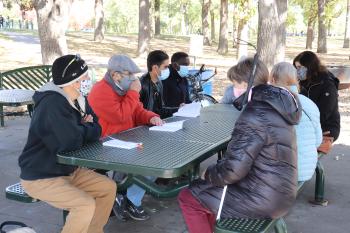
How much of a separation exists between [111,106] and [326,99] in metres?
2.13

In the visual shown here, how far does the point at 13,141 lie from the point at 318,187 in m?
4.35

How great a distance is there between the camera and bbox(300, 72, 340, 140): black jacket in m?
4.68

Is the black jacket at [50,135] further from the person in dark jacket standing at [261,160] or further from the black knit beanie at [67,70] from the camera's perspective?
the person in dark jacket standing at [261,160]

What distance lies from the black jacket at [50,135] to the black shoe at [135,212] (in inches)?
41.1

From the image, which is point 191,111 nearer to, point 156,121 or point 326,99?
point 156,121

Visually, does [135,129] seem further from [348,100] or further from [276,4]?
[348,100]

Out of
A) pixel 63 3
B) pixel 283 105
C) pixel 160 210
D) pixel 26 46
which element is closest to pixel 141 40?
pixel 26 46

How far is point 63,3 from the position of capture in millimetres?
10016

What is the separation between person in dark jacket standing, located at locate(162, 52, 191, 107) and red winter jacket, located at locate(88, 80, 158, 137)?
1628mm

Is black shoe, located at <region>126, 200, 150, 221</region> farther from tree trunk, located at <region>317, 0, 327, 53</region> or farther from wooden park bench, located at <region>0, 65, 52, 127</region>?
tree trunk, located at <region>317, 0, 327, 53</region>

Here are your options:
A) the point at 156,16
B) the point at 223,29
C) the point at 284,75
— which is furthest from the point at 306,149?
the point at 156,16

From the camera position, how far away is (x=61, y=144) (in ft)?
9.84

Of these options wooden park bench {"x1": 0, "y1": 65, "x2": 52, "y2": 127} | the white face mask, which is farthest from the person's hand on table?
wooden park bench {"x1": 0, "y1": 65, "x2": 52, "y2": 127}

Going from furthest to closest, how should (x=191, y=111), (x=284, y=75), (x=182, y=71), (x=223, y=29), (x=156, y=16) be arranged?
(x=156, y=16) < (x=223, y=29) < (x=182, y=71) < (x=191, y=111) < (x=284, y=75)
